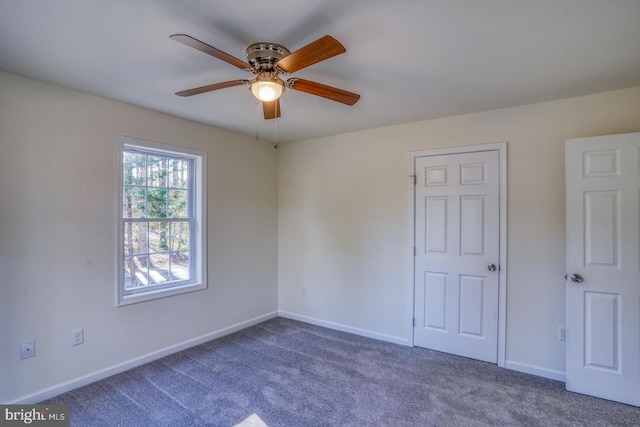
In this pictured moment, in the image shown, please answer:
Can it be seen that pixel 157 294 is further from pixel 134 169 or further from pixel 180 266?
pixel 134 169

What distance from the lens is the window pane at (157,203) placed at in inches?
126

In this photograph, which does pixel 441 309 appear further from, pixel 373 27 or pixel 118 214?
pixel 118 214

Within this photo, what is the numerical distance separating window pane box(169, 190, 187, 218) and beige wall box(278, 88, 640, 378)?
4.55ft

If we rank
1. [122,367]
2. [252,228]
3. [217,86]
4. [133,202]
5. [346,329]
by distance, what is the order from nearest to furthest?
[217,86] → [122,367] → [133,202] → [346,329] → [252,228]

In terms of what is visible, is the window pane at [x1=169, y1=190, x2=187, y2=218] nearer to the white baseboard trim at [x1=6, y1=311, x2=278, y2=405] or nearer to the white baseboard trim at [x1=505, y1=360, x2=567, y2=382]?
the white baseboard trim at [x1=6, y1=311, x2=278, y2=405]

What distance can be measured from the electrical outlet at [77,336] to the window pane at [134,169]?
131cm

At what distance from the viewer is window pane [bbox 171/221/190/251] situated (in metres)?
3.42

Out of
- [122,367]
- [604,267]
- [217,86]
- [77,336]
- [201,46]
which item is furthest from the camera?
[122,367]

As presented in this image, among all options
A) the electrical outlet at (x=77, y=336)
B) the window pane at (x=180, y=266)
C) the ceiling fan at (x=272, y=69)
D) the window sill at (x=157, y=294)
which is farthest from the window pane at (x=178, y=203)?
the ceiling fan at (x=272, y=69)

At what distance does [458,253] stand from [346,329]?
Answer: 1629 mm

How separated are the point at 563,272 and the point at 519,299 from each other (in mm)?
428

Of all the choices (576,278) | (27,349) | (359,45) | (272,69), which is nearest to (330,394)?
(576,278)

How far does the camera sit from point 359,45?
1.91 m

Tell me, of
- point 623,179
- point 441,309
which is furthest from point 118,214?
point 623,179
